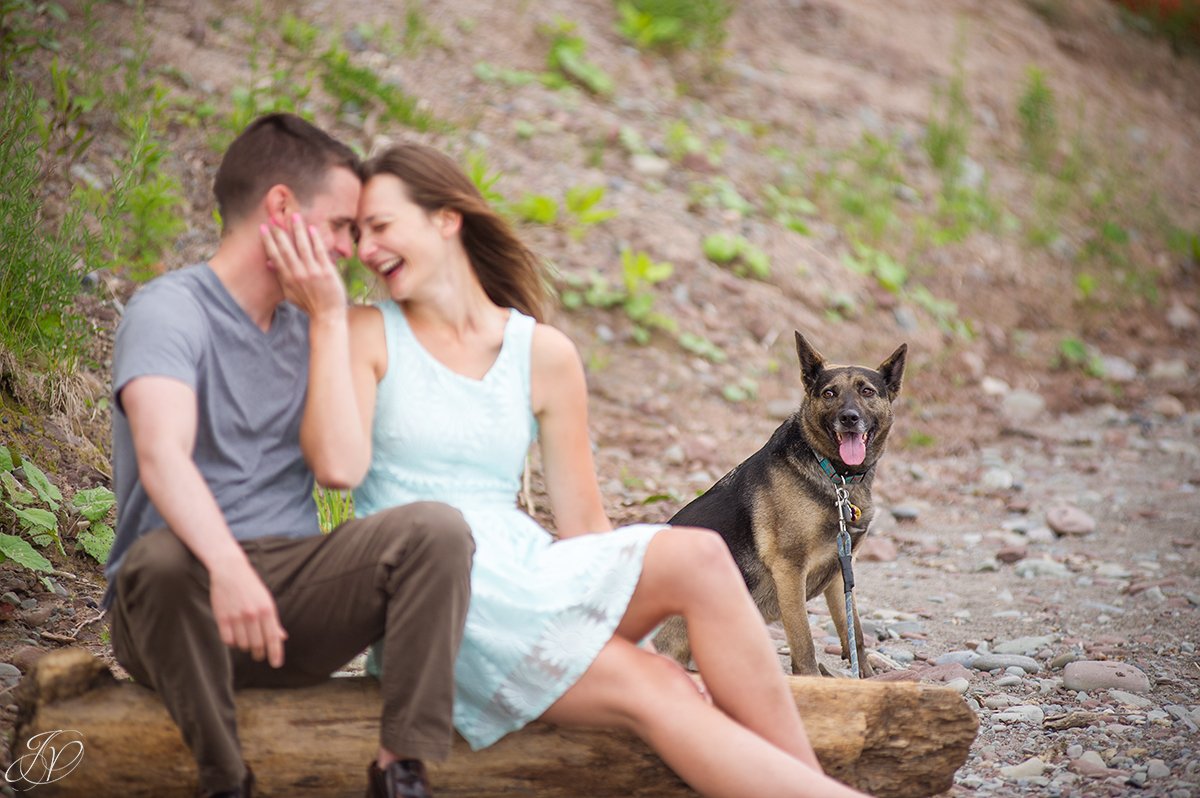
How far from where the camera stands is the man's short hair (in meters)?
3.29

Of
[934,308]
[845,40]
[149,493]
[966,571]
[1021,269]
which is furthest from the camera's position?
[845,40]

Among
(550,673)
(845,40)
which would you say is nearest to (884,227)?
(845,40)

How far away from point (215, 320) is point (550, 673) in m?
1.35

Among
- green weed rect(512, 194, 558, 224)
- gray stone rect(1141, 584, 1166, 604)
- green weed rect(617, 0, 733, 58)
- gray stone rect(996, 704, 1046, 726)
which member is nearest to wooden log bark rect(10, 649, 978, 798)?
gray stone rect(996, 704, 1046, 726)

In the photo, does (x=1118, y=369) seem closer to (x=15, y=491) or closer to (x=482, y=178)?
(x=482, y=178)

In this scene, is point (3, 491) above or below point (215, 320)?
below

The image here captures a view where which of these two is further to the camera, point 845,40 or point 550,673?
point 845,40

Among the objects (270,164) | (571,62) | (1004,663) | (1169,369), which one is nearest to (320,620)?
(270,164)

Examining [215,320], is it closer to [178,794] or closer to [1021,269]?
[178,794]

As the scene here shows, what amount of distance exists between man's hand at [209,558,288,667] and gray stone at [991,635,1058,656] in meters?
3.57

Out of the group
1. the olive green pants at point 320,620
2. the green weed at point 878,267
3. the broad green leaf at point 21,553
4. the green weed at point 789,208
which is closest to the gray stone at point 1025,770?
the olive green pants at point 320,620

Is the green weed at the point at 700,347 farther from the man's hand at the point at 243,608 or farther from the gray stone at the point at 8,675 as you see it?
the man's hand at the point at 243,608

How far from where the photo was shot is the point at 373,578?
3.02 metres

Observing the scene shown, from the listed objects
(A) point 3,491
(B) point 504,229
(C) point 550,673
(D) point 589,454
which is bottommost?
(A) point 3,491
